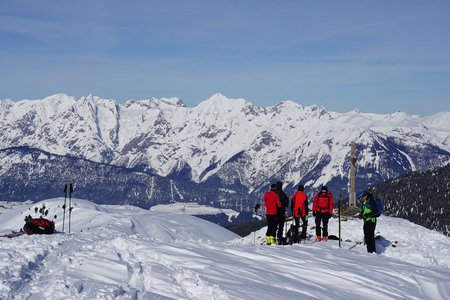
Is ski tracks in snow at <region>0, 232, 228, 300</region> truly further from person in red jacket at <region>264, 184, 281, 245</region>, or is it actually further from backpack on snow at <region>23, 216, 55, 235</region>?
backpack on snow at <region>23, 216, 55, 235</region>

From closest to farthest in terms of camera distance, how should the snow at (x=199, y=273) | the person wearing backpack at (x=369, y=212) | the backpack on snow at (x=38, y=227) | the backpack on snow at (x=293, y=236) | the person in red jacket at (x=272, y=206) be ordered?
the snow at (x=199, y=273) < the person in red jacket at (x=272, y=206) < the person wearing backpack at (x=369, y=212) < the backpack on snow at (x=293, y=236) < the backpack on snow at (x=38, y=227)

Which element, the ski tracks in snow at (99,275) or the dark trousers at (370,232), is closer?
the ski tracks in snow at (99,275)

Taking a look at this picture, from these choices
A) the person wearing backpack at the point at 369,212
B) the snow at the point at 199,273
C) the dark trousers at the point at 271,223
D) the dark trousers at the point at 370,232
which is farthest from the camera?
the dark trousers at the point at 370,232

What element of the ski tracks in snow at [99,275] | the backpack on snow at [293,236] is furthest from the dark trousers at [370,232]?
the ski tracks in snow at [99,275]

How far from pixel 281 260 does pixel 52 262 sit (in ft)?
22.9

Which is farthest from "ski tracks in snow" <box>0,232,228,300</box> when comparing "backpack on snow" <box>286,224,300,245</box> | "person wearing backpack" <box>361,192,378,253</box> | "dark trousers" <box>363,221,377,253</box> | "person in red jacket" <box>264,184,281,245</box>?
"backpack on snow" <box>286,224,300,245</box>

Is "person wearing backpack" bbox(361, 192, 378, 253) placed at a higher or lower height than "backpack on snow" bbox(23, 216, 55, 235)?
higher

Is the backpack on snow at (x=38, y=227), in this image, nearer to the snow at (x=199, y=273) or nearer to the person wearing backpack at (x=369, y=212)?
the snow at (x=199, y=273)

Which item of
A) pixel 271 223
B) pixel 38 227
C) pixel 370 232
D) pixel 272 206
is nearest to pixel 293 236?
pixel 271 223

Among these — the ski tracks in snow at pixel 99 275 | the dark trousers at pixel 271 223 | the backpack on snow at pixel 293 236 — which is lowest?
the backpack on snow at pixel 293 236

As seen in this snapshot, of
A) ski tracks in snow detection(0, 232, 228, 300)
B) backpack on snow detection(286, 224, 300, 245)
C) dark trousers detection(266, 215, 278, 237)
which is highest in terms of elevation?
dark trousers detection(266, 215, 278, 237)

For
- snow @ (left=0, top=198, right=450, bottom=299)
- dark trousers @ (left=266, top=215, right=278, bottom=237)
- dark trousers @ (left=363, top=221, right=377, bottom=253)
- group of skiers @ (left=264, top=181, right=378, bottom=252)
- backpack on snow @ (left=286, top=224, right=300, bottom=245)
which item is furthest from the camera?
backpack on snow @ (left=286, top=224, right=300, bottom=245)

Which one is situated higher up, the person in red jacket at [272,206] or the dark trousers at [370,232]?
the person in red jacket at [272,206]

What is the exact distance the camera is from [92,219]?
53188mm
